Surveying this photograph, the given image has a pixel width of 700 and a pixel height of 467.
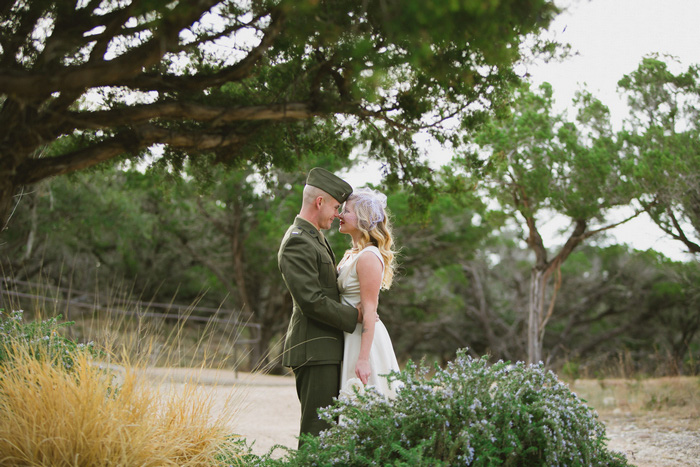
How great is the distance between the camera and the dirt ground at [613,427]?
15.0ft

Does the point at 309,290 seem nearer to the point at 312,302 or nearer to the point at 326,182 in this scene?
the point at 312,302

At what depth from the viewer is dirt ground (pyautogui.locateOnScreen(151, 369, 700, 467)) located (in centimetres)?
458

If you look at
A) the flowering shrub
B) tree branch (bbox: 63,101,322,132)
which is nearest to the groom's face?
tree branch (bbox: 63,101,322,132)

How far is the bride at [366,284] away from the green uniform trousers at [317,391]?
0.21ft

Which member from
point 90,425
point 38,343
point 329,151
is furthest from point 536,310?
point 90,425

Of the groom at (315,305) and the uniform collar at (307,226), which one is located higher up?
the uniform collar at (307,226)

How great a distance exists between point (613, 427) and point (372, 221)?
6.10 metres

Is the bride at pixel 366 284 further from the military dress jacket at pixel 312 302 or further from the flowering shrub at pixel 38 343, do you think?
the flowering shrub at pixel 38 343

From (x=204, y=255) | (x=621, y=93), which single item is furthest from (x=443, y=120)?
(x=204, y=255)

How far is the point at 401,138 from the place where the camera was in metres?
5.32

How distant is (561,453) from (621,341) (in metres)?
17.3

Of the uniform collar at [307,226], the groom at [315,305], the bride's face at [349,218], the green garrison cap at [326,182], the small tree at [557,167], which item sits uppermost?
the small tree at [557,167]

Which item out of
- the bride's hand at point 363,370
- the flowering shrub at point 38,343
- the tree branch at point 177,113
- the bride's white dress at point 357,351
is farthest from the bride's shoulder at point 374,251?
the flowering shrub at point 38,343

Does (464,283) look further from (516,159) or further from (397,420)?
(397,420)
